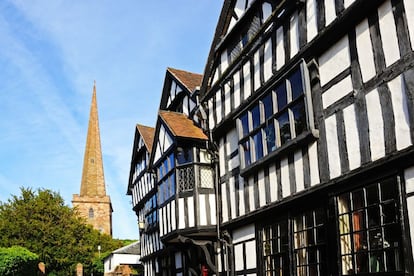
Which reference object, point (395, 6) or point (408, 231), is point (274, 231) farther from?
point (395, 6)

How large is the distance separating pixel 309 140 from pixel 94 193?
70435mm

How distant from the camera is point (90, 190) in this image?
75.6 meters

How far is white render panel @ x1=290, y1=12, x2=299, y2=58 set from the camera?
9062 mm

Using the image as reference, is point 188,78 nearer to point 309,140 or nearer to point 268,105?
point 268,105

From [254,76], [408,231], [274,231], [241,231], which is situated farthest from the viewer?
[241,231]

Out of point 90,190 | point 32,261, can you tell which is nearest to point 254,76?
point 32,261

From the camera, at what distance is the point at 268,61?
33.3 ft

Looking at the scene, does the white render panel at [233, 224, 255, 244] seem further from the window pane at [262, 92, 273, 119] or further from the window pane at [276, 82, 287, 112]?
the window pane at [276, 82, 287, 112]

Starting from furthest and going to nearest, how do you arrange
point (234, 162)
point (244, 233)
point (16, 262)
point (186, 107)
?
1. point (16, 262)
2. point (186, 107)
3. point (234, 162)
4. point (244, 233)

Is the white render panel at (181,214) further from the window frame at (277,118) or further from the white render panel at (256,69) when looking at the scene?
the white render panel at (256,69)

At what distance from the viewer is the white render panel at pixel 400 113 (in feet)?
21.1

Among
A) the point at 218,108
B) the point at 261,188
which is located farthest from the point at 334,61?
the point at 218,108

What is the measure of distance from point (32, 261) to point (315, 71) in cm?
2303

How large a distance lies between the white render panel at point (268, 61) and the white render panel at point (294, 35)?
848 millimetres
